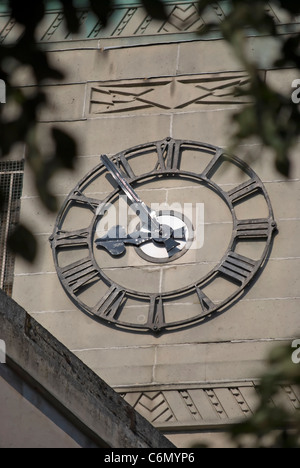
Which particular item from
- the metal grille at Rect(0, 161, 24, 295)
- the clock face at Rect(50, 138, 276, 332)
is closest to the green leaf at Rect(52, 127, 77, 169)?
the clock face at Rect(50, 138, 276, 332)

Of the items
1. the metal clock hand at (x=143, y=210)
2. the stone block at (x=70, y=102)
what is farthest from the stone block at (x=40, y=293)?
the stone block at (x=70, y=102)

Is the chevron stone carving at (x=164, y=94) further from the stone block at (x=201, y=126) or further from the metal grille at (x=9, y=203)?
the metal grille at (x=9, y=203)

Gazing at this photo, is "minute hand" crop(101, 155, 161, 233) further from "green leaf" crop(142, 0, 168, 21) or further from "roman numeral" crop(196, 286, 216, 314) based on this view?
"green leaf" crop(142, 0, 168, 21)

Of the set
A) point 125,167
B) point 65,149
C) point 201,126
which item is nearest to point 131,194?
point 125,167

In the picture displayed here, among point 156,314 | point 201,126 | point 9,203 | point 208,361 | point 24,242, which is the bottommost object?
point 24,242

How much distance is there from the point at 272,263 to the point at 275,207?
515 millimetres

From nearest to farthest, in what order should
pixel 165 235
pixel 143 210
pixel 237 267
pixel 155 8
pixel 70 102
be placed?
pixel 155 8 < pixel 237 267 < pixel 165 235 < pixel 143 210 < pixel 70 102

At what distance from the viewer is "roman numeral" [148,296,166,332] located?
13.7m

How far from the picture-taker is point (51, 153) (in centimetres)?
598

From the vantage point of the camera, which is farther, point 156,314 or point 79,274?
point 79,274

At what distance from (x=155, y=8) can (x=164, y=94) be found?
27.4 feet

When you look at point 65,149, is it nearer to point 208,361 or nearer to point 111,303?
point 208,361

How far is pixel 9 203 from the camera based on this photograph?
14523 millimetres

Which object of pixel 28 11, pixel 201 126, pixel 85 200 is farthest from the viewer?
pixel 201 126
